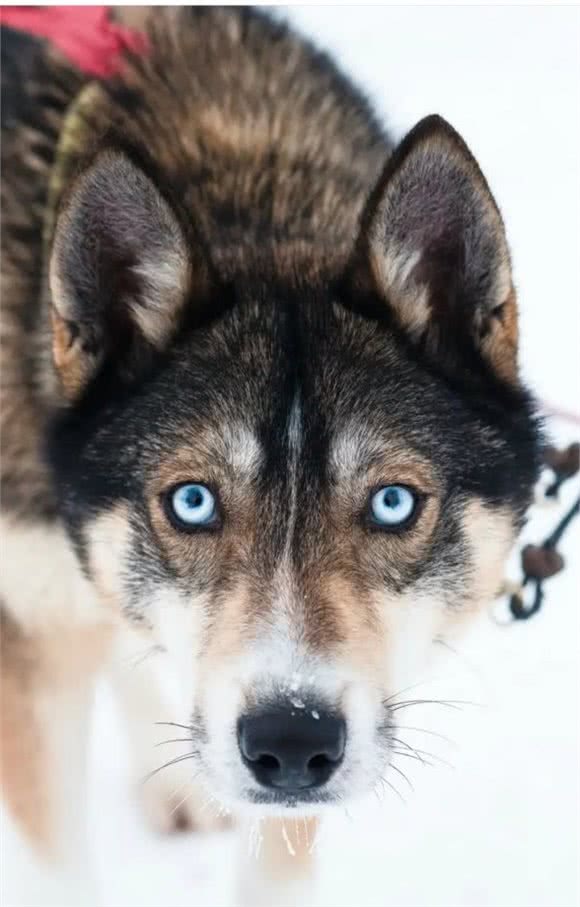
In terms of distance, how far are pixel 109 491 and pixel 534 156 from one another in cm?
90

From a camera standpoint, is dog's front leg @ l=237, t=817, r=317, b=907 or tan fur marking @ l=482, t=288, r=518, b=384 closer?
tan fur marking @ l=482, t=288, r=518, b=384

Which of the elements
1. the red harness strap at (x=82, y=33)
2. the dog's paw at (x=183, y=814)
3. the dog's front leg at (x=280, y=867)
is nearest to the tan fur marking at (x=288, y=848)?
the dog's front leg at (x=280, y=867)

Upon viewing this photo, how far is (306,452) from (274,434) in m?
0.04

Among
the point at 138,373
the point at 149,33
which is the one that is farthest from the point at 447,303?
the point at 149,33

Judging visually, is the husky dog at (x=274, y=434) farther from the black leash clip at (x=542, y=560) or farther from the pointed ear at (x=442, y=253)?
the black leash clip at (x=542, y=560)

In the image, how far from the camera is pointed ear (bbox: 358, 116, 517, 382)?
112cm

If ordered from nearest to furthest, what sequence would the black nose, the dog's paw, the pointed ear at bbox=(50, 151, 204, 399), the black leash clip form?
the black nose → the pointed ear at bbox=(50, 151, 204, 399) → the black leash clip → the dog's paw

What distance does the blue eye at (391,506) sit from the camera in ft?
3.77

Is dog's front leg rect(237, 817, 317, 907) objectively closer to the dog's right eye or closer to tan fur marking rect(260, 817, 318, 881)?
tan fur marking rect(260, 817, 318, 881)

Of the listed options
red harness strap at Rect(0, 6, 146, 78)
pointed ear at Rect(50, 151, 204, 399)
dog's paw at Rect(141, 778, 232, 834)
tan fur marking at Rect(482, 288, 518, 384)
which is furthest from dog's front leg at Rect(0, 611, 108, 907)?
red harness strap at Rect(0, 6, 146, 78)

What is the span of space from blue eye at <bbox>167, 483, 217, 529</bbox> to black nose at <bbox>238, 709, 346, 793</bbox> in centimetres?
23

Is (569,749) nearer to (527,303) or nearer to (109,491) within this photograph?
(527,303)

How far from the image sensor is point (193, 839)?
1688mm

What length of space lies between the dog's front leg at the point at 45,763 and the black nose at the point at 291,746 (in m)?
0.59
